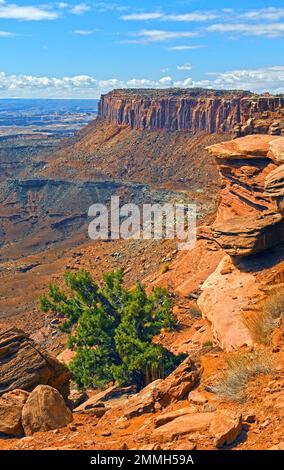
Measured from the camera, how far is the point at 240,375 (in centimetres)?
1195

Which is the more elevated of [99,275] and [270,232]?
[270,232]

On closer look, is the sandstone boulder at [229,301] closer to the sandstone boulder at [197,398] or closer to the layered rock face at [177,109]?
the sandstone boulder at [197,398]

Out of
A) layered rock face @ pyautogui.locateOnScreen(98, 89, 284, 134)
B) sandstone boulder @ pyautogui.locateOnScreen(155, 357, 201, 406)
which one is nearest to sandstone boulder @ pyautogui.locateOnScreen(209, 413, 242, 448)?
sandstone boulder @ pyautogui.locateOnScreen(155, 357, 201, 406)

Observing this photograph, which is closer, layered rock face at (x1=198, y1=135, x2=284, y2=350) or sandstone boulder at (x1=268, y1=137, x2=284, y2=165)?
layered rock face at (x1=198, y1=135, x2=284, y2=350)

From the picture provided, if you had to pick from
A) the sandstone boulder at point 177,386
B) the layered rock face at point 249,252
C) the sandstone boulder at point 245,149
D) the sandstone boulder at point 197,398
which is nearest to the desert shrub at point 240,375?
the sandstone boulder at point 197,398

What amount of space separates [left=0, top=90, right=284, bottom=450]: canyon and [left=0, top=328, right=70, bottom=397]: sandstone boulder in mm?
90

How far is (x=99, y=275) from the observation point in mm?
52312

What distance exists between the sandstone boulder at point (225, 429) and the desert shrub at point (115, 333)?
10.2 meters

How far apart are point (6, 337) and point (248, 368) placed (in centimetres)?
769

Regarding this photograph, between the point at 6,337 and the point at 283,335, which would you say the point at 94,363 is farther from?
the point at 283,335

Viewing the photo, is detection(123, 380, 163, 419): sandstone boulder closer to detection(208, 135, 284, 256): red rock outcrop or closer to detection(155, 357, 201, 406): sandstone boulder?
detection(155, 357, 201, 406): sandstone boulder

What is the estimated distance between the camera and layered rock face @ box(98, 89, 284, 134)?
113625 millimetres

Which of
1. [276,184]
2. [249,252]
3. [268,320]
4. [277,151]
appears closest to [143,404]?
[268,320]
